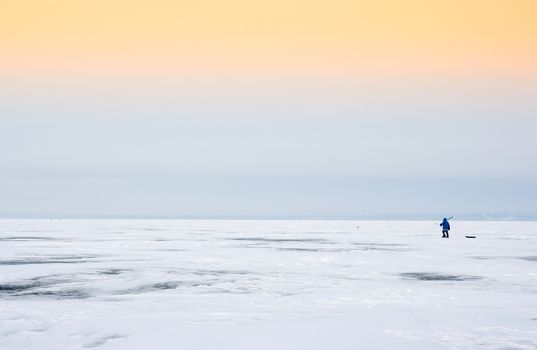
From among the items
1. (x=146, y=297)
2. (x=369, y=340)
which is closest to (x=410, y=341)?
(x=369, y=340)

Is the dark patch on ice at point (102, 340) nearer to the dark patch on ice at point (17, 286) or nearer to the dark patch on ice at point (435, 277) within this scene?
the dark patch on ice at point (17, 286)

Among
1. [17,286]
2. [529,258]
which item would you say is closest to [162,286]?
[17,286]

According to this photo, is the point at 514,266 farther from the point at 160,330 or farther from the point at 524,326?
the point at 160,330

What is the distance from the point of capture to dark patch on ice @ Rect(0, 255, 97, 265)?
22.1m

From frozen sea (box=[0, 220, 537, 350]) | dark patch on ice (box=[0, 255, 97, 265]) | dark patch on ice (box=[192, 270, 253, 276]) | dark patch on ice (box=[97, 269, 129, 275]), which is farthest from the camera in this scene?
dark patch on ice (box=[0, 255, 97, 265])

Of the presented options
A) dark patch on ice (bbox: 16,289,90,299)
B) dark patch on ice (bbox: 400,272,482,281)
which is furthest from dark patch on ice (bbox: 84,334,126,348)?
dark patch on ice (bbox: 400,272,482,281)

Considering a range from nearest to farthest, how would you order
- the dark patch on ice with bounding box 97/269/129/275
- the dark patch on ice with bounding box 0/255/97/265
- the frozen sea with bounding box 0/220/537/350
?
the frozen sea with bounding box 0/220/537/350 → the dark patch on ice with bounding box 97/269/129/275 → the dark patch on ice with bounding box 0/255/97/265

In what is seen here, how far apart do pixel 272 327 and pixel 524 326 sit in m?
4.14

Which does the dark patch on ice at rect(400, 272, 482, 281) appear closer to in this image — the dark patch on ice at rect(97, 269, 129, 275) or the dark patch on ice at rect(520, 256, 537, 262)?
the dark patch on ice at rect(520, 256, 537, 262)

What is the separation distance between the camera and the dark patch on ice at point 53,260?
72.6ft

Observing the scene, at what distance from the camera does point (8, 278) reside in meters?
17.1

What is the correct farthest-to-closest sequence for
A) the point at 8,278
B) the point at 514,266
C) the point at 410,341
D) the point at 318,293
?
the point at 514,266, the point at 8,278, the point at 318,293, the point at 410,341

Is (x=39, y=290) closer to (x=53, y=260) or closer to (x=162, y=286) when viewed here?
(x=162, y=286)

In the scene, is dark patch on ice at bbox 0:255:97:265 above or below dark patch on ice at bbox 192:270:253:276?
above
